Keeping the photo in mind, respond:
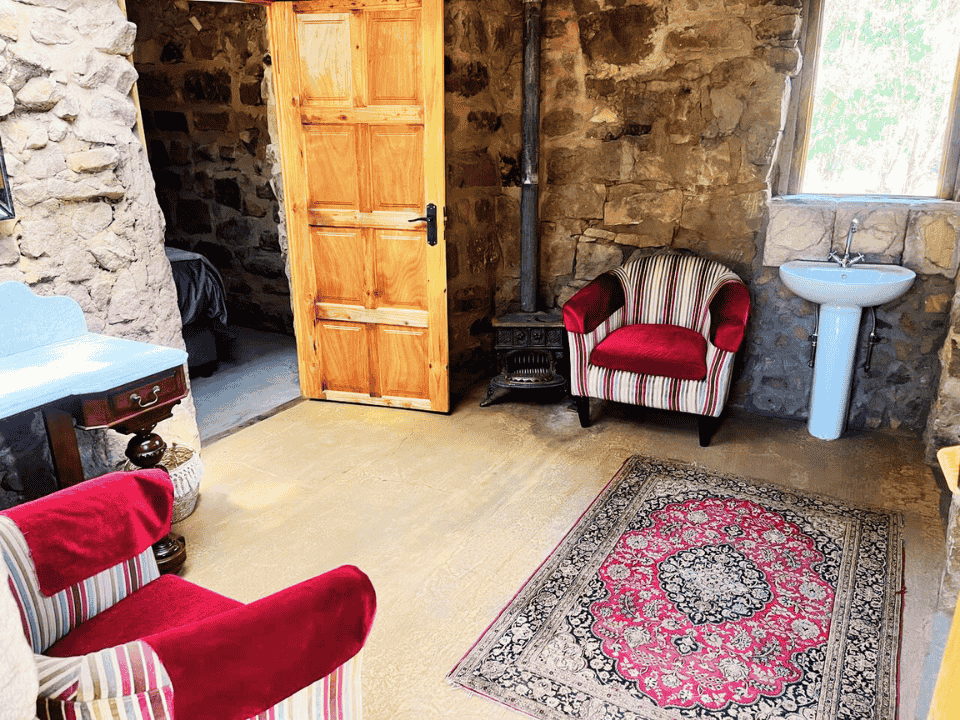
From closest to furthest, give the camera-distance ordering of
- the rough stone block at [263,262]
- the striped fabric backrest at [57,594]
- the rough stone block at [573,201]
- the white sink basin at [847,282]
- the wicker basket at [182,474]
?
1. the striped fabric backrest at [57,594]
2. the wicker basket at [182,474]
3. the white sink basin at [847,282]
4. the rough stone block at [573,201]
5. the rough stone block at [263,262]

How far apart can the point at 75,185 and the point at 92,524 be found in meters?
1.58

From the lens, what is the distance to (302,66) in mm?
3607

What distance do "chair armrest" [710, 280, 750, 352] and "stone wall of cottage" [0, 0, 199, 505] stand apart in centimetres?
246

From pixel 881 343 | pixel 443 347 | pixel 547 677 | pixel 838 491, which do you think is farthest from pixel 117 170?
pixel 881 343

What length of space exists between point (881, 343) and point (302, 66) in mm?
3172

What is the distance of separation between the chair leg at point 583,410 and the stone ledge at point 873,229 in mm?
1179

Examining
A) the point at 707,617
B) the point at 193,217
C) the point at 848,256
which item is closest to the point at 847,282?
the point at 848,256

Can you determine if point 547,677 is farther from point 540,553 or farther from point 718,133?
point 718,133

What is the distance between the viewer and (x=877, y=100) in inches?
140

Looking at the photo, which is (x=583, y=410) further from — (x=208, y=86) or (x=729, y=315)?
(x=208, y=86)

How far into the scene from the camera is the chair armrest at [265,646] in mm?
1092

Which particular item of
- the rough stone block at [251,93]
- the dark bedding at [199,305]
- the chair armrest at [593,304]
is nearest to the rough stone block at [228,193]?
the rough stone block at [251,93]

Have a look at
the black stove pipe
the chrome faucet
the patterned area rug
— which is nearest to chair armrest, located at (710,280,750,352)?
the chrome faucet

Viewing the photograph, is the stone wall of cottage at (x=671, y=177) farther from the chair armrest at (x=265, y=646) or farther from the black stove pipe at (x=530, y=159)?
the chair armrest at (x=265, y=646)
